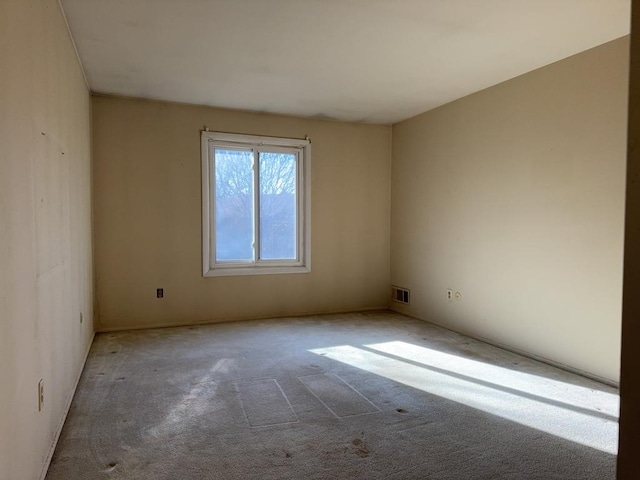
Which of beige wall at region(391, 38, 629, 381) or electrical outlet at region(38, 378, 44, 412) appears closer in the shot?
electrical outlet at region(38, 378, 44, 412)

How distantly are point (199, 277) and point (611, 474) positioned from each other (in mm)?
3943

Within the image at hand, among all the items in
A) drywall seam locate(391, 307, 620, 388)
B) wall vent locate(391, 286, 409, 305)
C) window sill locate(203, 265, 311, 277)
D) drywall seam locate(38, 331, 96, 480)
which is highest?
window sill locate(203, 265, 311, 277)

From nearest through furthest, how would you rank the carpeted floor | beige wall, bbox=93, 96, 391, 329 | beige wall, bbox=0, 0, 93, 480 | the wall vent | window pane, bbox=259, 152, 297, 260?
beige wall, bbox=0, 0, 93, 480 → the carpeted floor → beige wall, bbox=93, 96, 391, 329 → window pane, bbox=259, 152, 297, 260 → the wall vent

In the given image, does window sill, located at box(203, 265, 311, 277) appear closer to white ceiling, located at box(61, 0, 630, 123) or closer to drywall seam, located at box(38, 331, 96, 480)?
drywall seam, located at box(38, 331, 96, 480)

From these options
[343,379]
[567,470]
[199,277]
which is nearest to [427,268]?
[343,379]

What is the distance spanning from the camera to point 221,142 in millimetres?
4793

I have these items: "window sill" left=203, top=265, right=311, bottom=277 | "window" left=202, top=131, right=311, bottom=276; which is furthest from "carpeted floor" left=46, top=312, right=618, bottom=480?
"window" left=202, top=131, right=311, bottom=276

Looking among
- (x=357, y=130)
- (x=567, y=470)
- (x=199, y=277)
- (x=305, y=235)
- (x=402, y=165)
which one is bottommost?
(x=567, y=470)

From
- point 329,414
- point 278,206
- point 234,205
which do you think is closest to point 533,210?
point 329,414

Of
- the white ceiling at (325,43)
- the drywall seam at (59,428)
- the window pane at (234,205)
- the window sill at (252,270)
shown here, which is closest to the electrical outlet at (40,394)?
the drywall seam at (59,428)

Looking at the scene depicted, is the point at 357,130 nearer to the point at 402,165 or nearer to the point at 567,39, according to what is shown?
the point at 402,165

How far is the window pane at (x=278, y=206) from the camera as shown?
5062 millimetres

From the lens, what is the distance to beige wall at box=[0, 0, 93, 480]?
1.42m

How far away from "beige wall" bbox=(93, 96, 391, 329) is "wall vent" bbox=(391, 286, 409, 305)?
319mm
